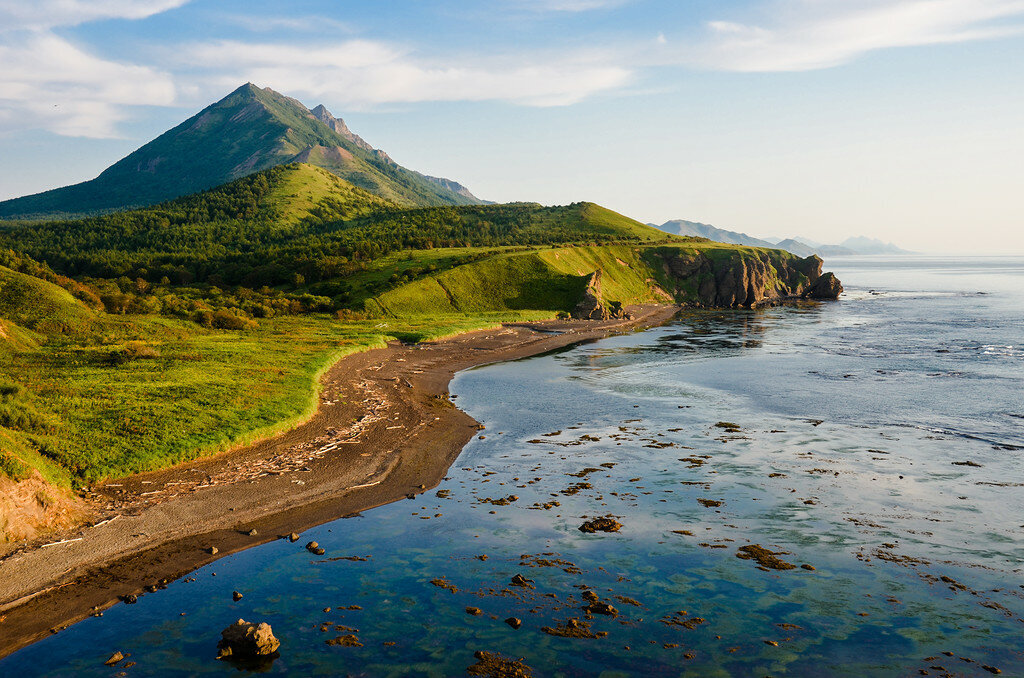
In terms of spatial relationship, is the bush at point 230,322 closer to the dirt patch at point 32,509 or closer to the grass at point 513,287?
the grass at point 513,287

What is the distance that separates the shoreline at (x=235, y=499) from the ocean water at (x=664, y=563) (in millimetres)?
1323

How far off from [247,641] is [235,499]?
12634 mm

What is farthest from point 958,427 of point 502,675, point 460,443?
point 502,675

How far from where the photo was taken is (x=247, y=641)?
19000 mm

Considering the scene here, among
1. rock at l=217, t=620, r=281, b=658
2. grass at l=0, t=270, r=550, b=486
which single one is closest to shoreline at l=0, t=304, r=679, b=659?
grass at l=0, t=270, r=550, b=486

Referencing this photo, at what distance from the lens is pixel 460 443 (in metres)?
42.8

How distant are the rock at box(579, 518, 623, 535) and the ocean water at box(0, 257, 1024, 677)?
0.59m

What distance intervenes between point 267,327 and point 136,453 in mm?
61784

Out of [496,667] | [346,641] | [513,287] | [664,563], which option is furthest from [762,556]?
[513,287]

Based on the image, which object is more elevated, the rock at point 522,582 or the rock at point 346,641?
the rock at point 346,641

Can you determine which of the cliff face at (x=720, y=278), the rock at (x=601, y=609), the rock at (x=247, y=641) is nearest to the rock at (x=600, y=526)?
the rock at (x=601, y=609)

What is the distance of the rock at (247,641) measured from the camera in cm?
1898

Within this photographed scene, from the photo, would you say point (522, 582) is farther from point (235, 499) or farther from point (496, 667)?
point (235, 499)

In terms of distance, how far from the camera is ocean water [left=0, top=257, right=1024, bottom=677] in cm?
1908
